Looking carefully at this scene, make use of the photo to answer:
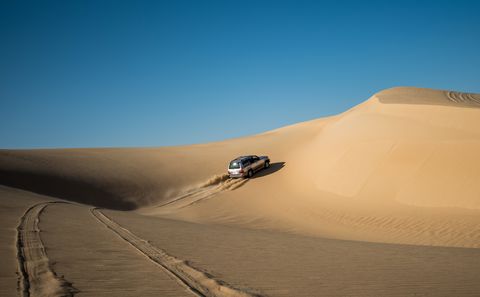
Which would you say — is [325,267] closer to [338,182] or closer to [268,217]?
[268,217]

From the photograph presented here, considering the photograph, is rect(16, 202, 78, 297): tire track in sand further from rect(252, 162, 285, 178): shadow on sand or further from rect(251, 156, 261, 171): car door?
rect(252, 162, 285, 178): shadow on sand

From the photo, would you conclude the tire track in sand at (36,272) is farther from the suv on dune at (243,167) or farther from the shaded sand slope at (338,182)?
the suv on dune at (243,167)

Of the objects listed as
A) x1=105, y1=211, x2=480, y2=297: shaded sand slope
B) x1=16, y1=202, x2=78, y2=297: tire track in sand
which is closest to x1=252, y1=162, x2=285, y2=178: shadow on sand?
x1=105, y1=211, x2=480, y2=297: shaded sand slope

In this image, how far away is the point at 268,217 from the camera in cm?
1736

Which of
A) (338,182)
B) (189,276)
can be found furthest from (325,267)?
(338,182)

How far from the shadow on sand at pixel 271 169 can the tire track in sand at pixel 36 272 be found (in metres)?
19.3

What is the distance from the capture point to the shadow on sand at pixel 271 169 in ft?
85.9

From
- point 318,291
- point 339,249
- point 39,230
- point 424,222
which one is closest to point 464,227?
point 424,222

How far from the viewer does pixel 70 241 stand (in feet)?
24.3

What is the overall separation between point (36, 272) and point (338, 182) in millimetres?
18320

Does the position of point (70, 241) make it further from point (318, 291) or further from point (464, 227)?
point (464, 227)

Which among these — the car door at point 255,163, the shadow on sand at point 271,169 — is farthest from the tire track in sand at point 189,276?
the shadow on sand at point 271,169

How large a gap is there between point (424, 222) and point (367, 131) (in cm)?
1221

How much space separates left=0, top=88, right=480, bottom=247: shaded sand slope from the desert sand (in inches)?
3.7
